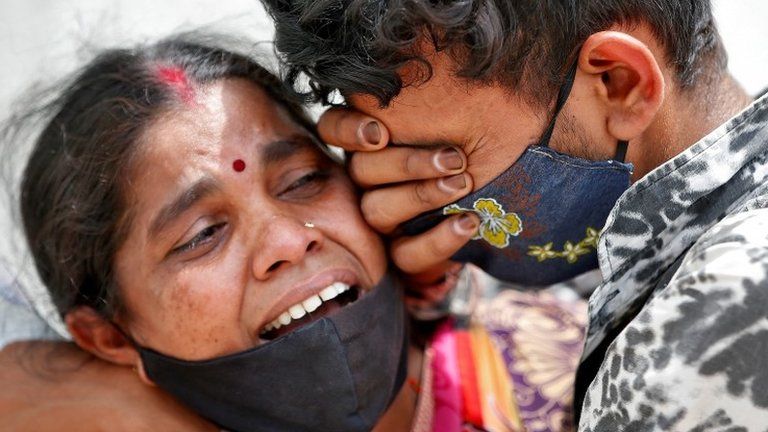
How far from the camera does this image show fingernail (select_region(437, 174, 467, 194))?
2328 millimetres

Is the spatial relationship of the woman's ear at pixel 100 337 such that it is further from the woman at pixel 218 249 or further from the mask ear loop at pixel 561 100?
the mask ear loop at pixel 561 100

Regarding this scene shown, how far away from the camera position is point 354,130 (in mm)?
2348

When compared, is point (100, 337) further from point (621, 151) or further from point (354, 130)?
point (621, 151)

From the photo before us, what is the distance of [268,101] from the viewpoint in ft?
8.65

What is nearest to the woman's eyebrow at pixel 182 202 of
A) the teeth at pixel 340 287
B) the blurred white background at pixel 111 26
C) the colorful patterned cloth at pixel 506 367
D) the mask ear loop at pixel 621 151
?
the teeth at pixel 340 287

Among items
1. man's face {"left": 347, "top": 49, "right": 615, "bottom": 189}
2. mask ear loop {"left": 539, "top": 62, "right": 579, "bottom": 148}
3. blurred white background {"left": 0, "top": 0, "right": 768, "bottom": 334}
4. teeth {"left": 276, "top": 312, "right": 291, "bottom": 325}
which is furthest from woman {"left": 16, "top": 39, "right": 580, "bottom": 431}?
blurred white background {"left": 0, "top": 0, "right": 768, "bottom": 334}

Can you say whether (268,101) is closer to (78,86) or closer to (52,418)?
(78,86)

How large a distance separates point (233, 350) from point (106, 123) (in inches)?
30.6

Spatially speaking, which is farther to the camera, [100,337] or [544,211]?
[100,337]

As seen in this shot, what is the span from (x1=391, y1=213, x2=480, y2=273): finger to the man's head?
0.64 feet

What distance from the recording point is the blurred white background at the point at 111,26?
4.20 metres

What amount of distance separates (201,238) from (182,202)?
0.39ft

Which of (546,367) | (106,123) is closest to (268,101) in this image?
(106,123)

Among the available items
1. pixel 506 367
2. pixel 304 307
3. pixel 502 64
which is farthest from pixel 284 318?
pixel 506 367
